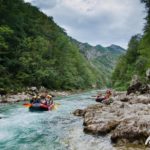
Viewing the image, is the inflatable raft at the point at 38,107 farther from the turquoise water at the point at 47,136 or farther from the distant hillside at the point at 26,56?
the distant hillside at the point at 26,56

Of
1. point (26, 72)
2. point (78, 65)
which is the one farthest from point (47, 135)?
point (78, 65)

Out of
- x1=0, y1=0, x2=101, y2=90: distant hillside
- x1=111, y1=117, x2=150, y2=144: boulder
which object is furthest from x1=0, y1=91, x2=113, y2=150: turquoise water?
x1=0, y1=0, x2=101, y2=90: distant hillside

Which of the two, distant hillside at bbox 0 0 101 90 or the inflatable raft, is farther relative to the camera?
distant hillside at bbox 0 0 101 90

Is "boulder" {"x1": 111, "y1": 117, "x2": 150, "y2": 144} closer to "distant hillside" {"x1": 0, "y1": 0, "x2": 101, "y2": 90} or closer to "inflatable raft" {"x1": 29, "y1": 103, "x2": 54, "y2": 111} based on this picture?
"inflatable raft" {"x1": 29, "y1": 103, "x2": 54, "y2": 111}

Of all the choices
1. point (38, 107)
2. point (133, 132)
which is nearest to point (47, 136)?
point (133, 132)

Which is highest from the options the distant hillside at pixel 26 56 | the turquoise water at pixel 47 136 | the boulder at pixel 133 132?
the distant hillside at pixel 26 56

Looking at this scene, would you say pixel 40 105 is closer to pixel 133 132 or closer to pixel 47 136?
pixel 47 136

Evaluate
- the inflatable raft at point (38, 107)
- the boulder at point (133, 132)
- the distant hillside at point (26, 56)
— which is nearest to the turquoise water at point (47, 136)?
the boulder at point (133, 132)

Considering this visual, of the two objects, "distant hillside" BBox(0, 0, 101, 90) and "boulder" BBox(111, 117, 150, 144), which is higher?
"distant hillside" BBox(0, 0, 101, 90)

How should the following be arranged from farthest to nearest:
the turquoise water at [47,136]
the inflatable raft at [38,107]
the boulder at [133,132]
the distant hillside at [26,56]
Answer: the distant hillside at [26,56]
the inflatable raft at [38,107]
the turquoise water at [47,136]
the boulder at [133,132]

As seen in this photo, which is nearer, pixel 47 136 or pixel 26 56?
pixel 47 136

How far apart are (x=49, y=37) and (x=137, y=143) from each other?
253ft

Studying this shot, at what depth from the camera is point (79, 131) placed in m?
20.8

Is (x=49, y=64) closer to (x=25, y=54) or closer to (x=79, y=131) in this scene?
(x=25, y=54)
